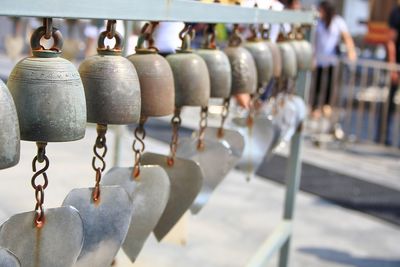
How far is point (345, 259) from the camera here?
A: 3949mm

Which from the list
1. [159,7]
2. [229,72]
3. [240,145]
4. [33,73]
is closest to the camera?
[33,73]

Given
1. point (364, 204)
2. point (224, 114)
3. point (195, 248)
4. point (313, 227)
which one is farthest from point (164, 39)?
point (224, 114)

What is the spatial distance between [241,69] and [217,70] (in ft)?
0.51

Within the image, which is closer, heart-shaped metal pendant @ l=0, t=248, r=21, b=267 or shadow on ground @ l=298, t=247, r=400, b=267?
heart-shaped metal pendant @ l=0, t=248, r=21, b=267

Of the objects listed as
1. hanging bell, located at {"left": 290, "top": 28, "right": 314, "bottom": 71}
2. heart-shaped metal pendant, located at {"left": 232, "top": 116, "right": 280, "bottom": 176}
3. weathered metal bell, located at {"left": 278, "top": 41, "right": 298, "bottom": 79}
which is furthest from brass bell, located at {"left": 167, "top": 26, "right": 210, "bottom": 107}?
hanging bell, located at {"left": 290, "top": 28, "right": 314, "bottom": 71}

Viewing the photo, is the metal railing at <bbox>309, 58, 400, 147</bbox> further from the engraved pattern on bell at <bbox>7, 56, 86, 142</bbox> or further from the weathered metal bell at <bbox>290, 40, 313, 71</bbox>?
the engraved pattern on bell at <bbox>7, 56, 86, 142</bbox>

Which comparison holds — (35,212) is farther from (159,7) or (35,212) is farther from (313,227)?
(313,227)

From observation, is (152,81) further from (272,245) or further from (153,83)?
(272,245)

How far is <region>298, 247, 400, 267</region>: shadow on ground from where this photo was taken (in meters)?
3.90

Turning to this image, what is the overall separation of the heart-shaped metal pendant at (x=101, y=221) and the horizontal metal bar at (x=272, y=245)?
4.49 ft

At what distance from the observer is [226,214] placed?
14.7ft

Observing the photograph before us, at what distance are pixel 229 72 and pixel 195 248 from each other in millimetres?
2345

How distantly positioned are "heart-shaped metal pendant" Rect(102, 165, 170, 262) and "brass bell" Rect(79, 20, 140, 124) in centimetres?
21

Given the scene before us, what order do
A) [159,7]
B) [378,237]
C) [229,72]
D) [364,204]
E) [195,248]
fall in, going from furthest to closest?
[364,204] → [378,237] → [195,248] → [229,72] → [159,7]
